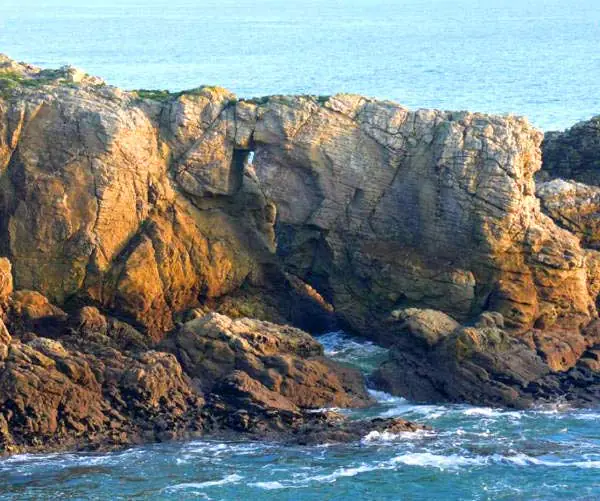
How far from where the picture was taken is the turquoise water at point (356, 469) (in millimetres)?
41562

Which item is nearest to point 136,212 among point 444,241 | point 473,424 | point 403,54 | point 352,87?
point 444,241

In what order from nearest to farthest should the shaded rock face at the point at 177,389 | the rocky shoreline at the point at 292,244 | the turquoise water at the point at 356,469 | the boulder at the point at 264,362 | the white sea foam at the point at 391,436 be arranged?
the turquoise water at the point at 356,469 < the shaded rock face at the point at 177,389 < the white sea foam at the point at 391,436 < the boulder at the point at 264,362 < the rocky shoreline at the point at 292,244

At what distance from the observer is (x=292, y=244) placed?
57438 mm

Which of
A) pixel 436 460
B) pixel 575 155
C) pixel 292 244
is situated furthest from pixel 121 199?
pixel 575 155

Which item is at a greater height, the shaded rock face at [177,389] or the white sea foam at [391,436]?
the shaded rock face at [177,389]

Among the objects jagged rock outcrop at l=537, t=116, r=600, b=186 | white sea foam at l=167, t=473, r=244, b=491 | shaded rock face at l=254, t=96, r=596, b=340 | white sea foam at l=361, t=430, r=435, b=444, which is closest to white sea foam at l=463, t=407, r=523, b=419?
white sea foam at l=361, t=430, r=435, b=444

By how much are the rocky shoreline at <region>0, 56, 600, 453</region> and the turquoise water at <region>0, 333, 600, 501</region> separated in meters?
2.90

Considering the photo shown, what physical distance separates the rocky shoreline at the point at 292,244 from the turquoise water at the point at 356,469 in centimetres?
290

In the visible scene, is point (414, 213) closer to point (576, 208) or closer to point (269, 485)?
point (576, 208)

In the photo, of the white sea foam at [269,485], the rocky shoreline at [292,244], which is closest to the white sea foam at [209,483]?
the white sea foam at [269,485]

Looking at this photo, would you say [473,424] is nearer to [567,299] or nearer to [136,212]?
[567,299]

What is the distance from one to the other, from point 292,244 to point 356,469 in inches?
625

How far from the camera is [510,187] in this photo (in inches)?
2099

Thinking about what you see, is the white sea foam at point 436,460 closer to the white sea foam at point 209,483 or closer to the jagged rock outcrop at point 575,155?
the white sea foam at point 209,483
